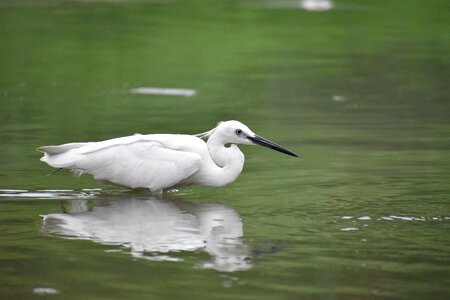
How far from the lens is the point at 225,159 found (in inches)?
420

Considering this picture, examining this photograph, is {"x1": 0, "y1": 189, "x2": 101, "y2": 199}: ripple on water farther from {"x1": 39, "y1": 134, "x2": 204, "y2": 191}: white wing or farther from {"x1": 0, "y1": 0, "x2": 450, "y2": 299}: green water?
{"x1": 39, "y1": 134, "x2": 204, "y2": 191}: white wing

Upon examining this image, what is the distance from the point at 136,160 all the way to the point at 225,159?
2.53 ft

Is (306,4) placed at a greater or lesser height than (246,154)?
greater

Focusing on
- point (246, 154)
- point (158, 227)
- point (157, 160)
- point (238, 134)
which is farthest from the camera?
point (246, 154)

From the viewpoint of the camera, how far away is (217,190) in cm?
1101

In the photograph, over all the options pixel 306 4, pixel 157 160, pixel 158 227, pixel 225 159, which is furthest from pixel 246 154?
pixel 306 4

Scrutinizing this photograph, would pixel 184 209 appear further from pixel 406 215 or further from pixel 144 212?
pixel 406 215

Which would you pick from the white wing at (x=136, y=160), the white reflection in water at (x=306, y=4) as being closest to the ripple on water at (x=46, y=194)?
the white wing at (x=136, y=160)

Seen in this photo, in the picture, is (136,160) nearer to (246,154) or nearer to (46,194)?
(46,194)

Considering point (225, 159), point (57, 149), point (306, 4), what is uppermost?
point (306, 4)

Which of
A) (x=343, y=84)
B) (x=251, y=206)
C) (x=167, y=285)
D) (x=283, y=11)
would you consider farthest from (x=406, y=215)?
(x=283, y=11)

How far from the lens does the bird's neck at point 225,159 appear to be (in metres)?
10.5

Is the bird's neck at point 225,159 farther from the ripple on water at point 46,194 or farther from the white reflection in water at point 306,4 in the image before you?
the white reflection in water at point 306,4

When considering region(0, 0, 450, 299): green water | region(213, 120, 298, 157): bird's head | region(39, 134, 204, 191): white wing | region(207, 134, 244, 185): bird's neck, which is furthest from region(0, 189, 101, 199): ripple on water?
region(213, 120, 298, 157): bird's head
